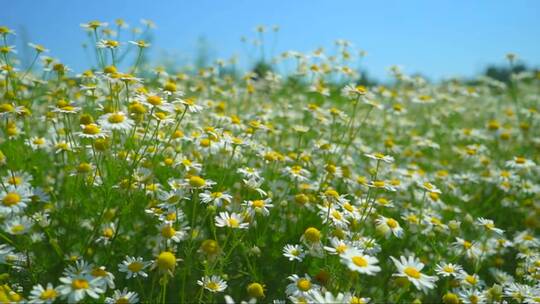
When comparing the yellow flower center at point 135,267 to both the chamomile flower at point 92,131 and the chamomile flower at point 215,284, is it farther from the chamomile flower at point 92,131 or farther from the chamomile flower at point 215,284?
the chamomile flower at point 92,131

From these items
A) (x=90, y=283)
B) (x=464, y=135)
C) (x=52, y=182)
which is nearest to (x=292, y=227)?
(x=90, y=283)

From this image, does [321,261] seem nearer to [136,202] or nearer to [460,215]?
[136,202]

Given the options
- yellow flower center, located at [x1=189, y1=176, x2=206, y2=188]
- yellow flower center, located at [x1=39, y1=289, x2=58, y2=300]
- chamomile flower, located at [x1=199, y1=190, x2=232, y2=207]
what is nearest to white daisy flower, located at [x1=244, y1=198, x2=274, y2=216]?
chamomile flower, located at [x1=199, y1=190, x2=232, y2=207]

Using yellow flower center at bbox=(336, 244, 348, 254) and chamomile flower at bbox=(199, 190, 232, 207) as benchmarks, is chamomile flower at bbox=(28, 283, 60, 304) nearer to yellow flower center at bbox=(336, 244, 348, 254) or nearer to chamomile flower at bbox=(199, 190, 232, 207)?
chamomile flower at bbox=(199, 190, 232, 207)

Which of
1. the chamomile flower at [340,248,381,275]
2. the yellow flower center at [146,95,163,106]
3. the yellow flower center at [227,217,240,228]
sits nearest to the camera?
the chamomile flower at [340,248,381,275]

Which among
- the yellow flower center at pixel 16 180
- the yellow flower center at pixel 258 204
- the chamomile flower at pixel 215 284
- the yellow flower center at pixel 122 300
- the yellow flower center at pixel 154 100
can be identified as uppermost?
the yellow flower center at pixel 154 100

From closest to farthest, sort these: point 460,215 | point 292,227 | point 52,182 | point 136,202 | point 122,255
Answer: point 122,255 → point 136,202 → point 292,227 → point 52,182 → point 460,215

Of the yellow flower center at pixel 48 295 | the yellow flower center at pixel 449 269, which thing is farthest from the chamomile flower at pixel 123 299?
the yellow flower center at pixel 449 269
